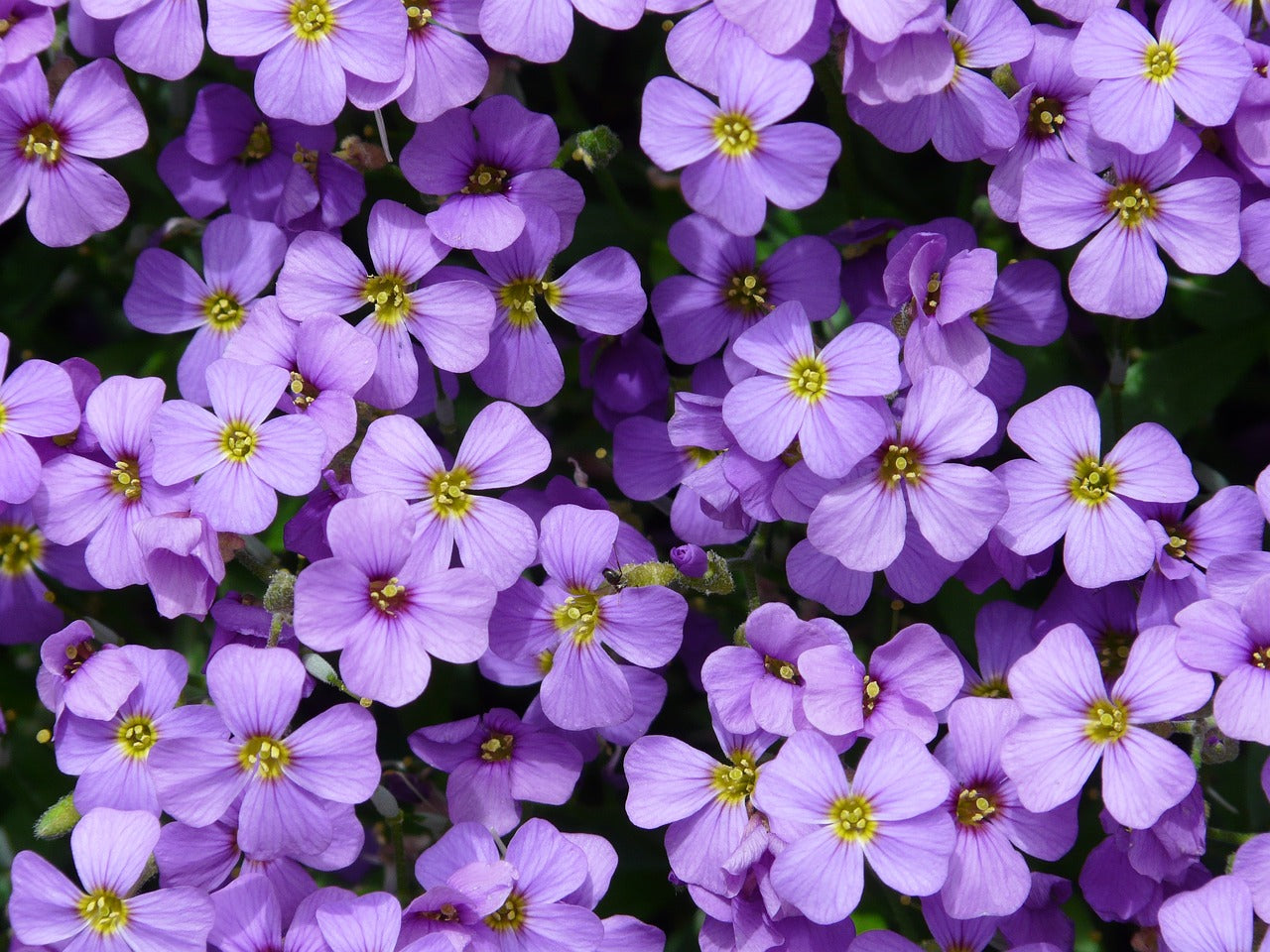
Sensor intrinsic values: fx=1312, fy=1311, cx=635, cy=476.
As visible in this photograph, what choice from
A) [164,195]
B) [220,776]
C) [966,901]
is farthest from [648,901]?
[164,195]

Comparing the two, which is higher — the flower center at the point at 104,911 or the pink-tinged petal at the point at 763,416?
the pink-tinged petal at the point at 763,416

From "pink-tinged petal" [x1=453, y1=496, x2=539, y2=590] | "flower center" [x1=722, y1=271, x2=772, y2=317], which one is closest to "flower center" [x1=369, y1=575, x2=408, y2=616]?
"pink-tinged petal" [x1=453, y1=496, x2=539, y2=590]

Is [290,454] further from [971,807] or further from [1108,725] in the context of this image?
[1108,725]

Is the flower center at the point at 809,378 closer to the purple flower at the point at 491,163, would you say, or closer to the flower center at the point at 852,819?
the purple flower at the point at 491,163

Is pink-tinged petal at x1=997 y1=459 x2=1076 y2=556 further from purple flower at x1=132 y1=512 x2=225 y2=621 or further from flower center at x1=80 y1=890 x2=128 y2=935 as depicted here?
flower center at x1=80 y1=890 x2=128 y2=935

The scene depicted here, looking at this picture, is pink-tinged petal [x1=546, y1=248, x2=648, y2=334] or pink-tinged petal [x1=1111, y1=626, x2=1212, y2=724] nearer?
pink-tinged petal [x1=1111, y1=626, x2=1212, y2=724]

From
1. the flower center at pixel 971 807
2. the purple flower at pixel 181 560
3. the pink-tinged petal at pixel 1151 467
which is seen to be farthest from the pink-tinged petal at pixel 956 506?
the purple flower at pixel 181 560
